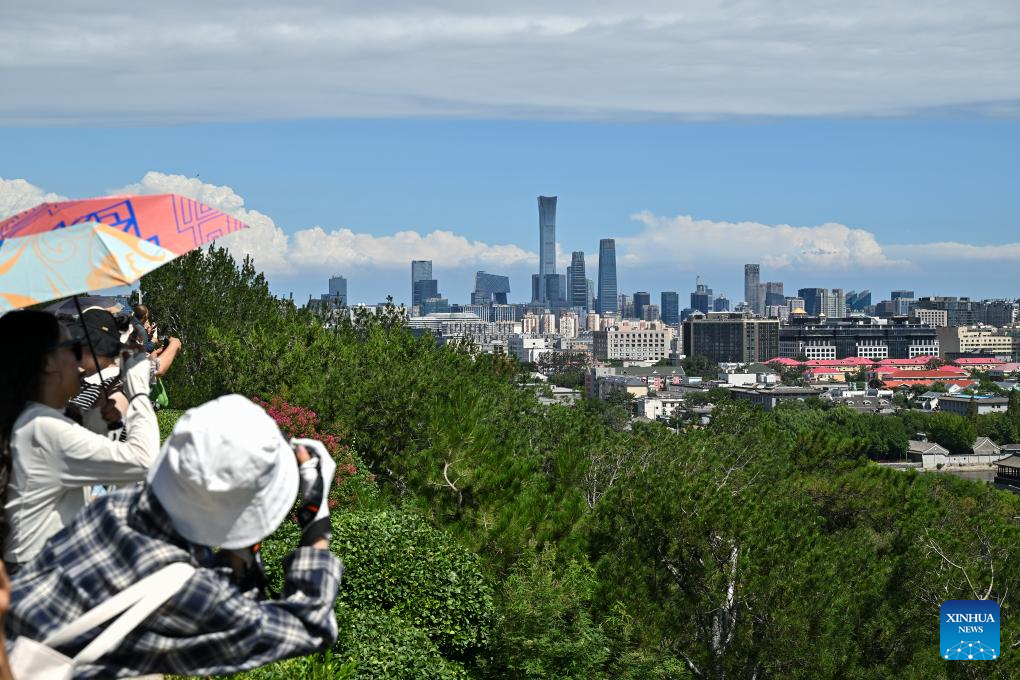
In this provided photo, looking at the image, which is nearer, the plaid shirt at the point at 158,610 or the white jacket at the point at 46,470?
the plaid shirt at the point at 158,610

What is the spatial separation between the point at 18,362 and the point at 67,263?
878mm

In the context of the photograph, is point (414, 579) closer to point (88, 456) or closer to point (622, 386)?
point (88, 456)

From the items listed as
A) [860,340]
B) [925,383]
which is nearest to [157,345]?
[925,383]

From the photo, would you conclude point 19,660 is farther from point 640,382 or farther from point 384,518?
point 640,382

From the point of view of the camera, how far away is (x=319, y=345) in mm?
20344

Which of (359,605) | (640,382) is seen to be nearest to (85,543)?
(359,605)

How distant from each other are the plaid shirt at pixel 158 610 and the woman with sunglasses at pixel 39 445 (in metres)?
0.76

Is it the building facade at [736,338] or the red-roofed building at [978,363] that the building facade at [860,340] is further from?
the red-roofed building at [978,363]

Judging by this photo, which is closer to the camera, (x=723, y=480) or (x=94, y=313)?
(x=94, y=313)

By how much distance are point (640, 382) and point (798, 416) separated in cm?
5051

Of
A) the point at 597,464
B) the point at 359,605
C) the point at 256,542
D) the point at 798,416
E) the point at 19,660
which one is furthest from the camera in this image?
the point at 798,416

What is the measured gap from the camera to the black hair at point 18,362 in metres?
2.84

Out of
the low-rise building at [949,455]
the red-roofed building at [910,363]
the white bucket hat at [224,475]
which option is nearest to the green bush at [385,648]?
the white bucket hat at [224,475]

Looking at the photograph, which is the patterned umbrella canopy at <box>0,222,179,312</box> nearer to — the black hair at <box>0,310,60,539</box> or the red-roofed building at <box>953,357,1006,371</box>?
the black hair at <box>0,310,60,539</box>
